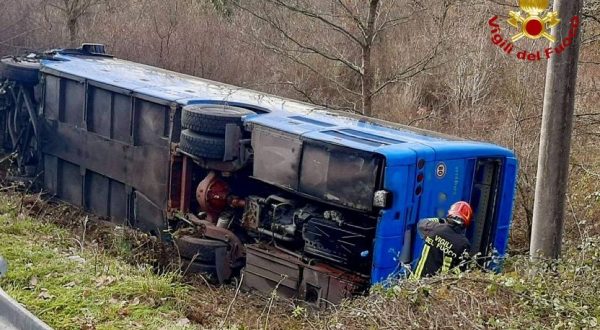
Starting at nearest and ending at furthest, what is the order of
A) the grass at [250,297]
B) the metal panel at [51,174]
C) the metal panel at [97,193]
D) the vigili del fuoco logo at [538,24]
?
1. the grass at [250,297]
2. the vigili del fuoco logo at [538,24]
3. the metal panel at [97,193]
4. the metal panel at [51,174]

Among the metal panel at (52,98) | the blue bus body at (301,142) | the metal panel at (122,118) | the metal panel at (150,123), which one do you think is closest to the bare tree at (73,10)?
the blue bus body at (301,142)

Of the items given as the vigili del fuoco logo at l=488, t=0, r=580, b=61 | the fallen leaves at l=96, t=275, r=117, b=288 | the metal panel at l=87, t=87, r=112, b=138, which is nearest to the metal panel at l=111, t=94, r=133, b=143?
the metal panel at l=87, t=87, r=112, b=138

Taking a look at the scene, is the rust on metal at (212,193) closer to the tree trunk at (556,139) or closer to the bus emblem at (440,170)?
the bus emblem at (440,170)

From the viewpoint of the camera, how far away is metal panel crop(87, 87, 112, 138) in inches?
368

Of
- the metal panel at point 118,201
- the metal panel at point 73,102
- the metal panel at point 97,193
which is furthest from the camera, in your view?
the metal panel at point 73,102

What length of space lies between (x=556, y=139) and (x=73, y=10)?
50.6 feet

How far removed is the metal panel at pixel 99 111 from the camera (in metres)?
9.35

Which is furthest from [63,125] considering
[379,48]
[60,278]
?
[379,48]

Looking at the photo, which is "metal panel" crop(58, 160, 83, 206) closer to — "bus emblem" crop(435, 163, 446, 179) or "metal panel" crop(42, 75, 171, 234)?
"metal panel" crop(42, 75, 171, 234)

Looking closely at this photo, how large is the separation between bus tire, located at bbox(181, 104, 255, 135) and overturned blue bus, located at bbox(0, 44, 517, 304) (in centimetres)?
1

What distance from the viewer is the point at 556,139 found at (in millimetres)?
5480

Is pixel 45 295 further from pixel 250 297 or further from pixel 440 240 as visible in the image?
pixel 440 240

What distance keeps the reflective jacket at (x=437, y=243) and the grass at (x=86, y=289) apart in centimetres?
202

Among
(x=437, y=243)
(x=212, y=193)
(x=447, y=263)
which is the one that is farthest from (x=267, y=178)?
(x=447, y=263)
